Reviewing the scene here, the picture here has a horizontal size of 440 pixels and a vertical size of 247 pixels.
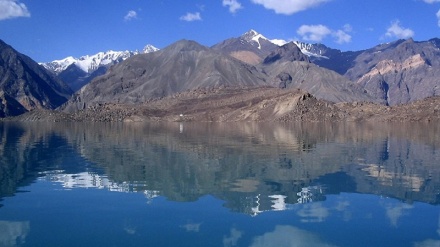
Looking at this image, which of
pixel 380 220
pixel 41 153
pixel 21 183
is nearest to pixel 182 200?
pixel 380 220

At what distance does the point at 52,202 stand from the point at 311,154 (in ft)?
144

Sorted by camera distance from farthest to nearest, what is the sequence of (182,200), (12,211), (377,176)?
(377,176) → (182,200) → (12,211)

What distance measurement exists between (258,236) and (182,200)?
36.2 ft

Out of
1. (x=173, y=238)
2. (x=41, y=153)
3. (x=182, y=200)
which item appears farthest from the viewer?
(x=41, y=153)

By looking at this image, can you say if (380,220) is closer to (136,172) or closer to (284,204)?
(284,204)

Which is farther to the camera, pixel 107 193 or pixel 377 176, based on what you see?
pixel 377 176

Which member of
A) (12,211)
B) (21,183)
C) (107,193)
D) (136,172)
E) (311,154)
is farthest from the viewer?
(311,154)

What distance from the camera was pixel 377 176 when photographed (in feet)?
159

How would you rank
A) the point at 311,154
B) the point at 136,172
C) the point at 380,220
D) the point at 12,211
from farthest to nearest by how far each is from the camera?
the point at 311,154 < the point at 136,172 < the point at 12,211 < the point at 380,220

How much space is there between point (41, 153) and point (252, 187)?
47.9 meters

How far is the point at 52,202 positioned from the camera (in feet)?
120

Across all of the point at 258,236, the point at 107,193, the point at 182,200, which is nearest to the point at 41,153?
the point at 107,193

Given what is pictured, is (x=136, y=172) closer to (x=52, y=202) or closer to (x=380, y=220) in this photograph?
(x=52, y=202)

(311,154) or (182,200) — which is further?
(311,154)
